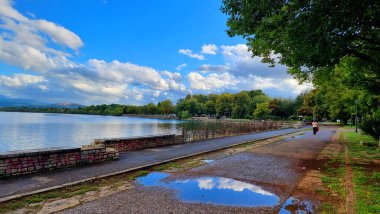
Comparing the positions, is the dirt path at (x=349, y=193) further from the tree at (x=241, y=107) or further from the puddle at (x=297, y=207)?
the tree at (x=241, y=107)

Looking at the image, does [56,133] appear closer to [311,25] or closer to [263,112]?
[311,25]

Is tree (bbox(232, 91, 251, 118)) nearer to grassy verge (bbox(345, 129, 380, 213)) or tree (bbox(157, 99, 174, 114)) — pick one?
tree (bbox(157, 99, 174, 114))

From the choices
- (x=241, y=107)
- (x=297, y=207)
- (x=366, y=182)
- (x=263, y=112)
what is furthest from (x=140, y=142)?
(x=241, y=107)

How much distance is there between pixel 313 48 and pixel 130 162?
23.8 feet

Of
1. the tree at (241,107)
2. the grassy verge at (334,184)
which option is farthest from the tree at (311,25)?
the tree at (241,107)

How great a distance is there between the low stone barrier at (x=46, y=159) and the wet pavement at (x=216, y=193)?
8.74 feet

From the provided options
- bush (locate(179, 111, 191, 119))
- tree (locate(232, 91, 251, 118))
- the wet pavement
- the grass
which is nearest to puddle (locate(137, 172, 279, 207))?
the wet pavement

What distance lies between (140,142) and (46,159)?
18.9 ft

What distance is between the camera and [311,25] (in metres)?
6.36

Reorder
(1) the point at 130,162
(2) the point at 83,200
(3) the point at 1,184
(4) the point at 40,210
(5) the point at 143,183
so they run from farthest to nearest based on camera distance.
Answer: (1) the point at 130,162
(5) the point at 143,183
(3) the point at 1,184
(2) the point at 83,200
(4) the point at 40,210

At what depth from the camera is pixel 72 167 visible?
848 cm

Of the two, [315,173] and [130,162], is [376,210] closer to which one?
[315,173]

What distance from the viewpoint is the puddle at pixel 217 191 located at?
5.81m

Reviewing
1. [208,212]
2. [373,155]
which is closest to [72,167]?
[208,212]
